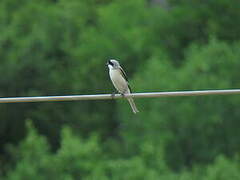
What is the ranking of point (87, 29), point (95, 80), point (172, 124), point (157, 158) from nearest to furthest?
1. point (157, 158)
2. point (172, 124)
3. point (95, 80)
4. point (87, 29)

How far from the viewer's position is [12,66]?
41250 mm

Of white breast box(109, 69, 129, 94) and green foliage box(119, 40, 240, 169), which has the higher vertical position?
white breast box(109, 69, 129, 94)

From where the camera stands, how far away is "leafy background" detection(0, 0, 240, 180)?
36688mm

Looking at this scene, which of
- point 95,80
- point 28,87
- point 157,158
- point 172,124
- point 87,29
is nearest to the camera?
point 157,158

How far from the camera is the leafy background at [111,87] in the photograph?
3669cm

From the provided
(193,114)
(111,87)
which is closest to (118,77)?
(193,114)

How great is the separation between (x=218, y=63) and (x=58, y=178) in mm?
8720

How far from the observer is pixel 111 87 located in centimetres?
4181

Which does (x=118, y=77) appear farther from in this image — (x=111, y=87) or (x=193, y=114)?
(x=111, y=87)

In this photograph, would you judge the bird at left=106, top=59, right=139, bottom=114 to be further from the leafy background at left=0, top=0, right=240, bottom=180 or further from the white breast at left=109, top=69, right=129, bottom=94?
the leafy background at left=0, top=0, right=240, bottom=180

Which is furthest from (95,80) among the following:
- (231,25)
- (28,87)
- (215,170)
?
(215,170)

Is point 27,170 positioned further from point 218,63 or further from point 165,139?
point 218,63

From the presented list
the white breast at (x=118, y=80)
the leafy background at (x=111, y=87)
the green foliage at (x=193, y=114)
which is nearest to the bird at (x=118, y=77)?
the white breast at (x=118, y=80)

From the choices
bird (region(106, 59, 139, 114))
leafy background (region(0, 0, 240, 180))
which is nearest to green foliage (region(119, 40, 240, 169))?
leafy background (region(0, 0, 240, 180))
